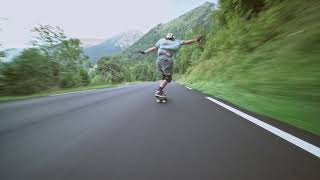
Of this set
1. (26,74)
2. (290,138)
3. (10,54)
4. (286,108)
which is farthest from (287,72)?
(26,74)

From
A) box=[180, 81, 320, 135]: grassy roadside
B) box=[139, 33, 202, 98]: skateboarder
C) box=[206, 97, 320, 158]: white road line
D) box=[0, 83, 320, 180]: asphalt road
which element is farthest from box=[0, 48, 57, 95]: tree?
box=[206, 97, 320, 158]: white road line

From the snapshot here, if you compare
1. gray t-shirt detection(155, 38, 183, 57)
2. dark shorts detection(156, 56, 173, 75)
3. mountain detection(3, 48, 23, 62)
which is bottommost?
mountain detection(3, 48, 23, 62)

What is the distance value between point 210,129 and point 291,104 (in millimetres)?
1883

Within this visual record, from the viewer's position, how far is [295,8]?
13688 mm

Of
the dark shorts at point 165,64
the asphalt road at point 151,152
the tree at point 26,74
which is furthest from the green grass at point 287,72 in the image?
the tree at point 26,74

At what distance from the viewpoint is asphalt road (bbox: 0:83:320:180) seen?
3756mm

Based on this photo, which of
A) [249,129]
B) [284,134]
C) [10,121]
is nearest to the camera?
[284,134]

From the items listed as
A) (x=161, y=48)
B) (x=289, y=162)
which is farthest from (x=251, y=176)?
(x=161, y=48)

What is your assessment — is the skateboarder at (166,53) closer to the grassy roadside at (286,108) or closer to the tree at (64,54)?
the grassy roadside at (286,108)

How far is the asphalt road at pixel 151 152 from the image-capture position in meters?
3.76

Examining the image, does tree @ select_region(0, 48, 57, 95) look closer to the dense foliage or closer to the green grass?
the dense foliage

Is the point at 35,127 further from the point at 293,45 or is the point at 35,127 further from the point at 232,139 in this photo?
the point at 293,45

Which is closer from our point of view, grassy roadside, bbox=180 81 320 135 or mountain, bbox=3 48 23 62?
grassy roadside, bbox=180 81 320 135

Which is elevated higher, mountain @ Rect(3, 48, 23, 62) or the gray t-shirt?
the gray t-shirt
